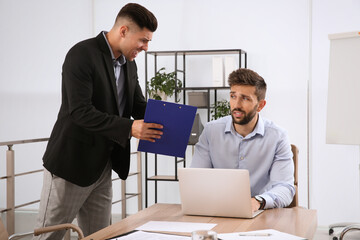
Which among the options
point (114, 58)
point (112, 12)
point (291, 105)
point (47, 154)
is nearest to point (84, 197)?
point (47, 154)

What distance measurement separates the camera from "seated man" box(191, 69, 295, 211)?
7.36ft

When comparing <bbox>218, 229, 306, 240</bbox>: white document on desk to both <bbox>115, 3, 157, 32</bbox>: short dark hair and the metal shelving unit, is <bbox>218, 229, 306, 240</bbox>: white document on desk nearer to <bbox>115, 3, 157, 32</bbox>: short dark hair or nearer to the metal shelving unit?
<bbox>115, 3, 157, 32</bbox>: short dark hair

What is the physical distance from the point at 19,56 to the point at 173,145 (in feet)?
11.6

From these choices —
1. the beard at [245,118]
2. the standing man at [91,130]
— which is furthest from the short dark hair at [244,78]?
the standing man at [91,130]

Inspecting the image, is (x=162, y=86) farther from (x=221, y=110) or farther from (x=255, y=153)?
(x=255, y=153)

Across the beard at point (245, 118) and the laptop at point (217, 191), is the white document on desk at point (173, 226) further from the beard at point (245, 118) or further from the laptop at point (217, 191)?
the beard at point (245, 118)

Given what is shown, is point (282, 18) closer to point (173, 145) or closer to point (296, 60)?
point (296, 60)

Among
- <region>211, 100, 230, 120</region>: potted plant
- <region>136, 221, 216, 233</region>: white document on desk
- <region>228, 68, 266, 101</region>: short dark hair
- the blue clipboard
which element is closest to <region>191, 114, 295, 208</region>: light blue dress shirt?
<region>228, 68, 266, 101</region>: short dark hair

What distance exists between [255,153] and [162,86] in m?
2.27

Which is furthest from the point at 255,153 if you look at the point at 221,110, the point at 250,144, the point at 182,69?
the point at 182,69

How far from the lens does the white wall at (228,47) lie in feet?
14.5

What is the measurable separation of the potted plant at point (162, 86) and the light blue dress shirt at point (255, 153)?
2106mm

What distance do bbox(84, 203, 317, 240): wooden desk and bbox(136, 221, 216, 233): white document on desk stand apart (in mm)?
32

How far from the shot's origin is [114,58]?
226 cm
